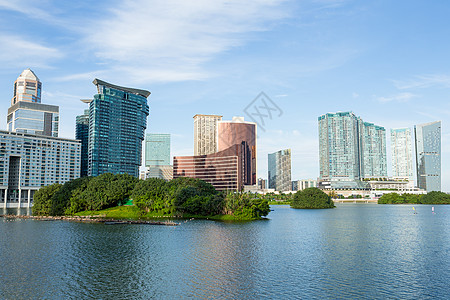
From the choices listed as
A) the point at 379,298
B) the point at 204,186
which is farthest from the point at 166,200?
the point at 379,298

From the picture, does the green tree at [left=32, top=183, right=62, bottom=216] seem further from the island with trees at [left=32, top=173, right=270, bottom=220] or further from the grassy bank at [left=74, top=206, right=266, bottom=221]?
the grassy bank at [left=74, top=206, right=266, bottom=221]

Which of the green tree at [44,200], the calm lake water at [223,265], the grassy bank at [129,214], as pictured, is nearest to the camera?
the calm lake water at [223,265]

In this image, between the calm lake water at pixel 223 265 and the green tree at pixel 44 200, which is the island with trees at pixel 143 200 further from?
the calm lake water at pixel 223 265

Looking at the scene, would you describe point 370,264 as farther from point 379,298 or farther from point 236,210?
point 236,210

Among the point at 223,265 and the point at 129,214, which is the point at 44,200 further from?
the point at 223,265

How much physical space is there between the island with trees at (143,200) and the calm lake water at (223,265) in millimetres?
40980

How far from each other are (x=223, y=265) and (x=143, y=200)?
318 feet

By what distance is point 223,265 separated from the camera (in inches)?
2334

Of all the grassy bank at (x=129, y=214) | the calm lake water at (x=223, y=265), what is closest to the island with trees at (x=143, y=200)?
the grassy bank at (x=129, y=214)

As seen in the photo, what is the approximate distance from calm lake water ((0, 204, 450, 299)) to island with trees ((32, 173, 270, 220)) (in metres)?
41.0

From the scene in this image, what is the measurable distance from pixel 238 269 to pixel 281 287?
10.7 m

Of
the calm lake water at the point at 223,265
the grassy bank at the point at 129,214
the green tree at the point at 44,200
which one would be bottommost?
the calm lake water at the point at 223,265

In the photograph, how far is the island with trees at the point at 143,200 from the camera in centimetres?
13825

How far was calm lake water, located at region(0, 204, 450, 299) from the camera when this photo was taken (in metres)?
45.8
